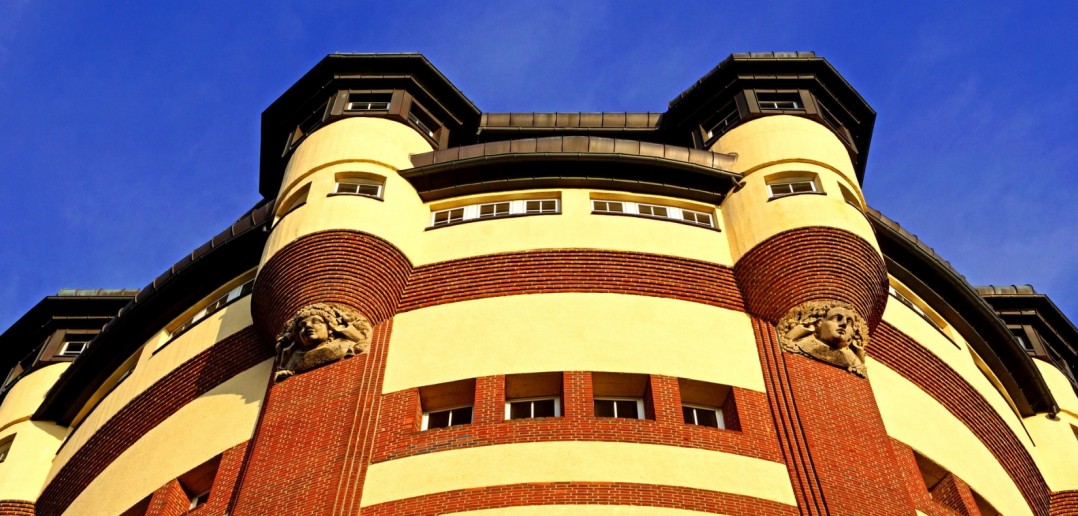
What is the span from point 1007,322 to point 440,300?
20838mm

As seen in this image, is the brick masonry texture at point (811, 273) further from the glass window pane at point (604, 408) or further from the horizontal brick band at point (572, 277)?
the glass window pane at point (604, 408)

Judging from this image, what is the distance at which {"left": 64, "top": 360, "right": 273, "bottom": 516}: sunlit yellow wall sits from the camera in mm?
26484

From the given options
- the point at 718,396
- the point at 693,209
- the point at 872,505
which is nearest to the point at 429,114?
the point at 693,209

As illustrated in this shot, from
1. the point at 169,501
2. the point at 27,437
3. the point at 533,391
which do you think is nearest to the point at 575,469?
the point at 533,391

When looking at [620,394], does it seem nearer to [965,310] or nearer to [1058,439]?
[965,310]

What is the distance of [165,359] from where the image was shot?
31047mm

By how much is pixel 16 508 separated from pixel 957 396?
74.4 ft

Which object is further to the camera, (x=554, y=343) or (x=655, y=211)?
(x=655, y=211)

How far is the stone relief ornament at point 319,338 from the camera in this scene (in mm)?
26016

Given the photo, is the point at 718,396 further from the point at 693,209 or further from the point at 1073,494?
the point at 1073,494

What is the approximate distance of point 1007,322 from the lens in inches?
1582

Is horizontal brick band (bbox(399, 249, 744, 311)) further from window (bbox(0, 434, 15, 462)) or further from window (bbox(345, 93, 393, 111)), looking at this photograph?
window (bbox(0, 434, 15, 462))

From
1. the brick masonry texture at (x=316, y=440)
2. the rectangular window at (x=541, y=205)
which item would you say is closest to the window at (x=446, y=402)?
the brick masonry texture at (x=316, y=440)

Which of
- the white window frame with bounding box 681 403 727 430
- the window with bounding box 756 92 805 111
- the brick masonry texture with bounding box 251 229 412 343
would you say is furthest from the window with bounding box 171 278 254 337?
the window with bounding box 756 92 805 111
